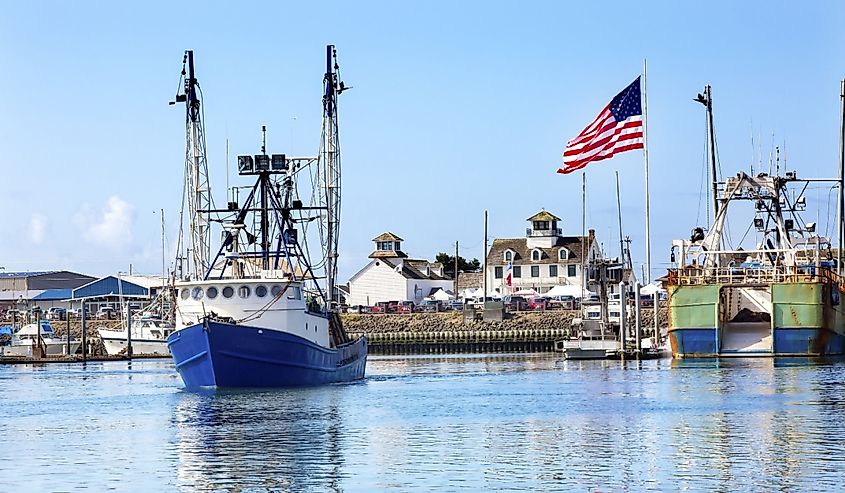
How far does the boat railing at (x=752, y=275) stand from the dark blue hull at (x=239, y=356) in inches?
775

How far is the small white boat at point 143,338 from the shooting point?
292ft

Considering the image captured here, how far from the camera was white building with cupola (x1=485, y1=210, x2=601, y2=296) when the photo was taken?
120 meters

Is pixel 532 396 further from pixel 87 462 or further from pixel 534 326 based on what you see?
pixel 534 326

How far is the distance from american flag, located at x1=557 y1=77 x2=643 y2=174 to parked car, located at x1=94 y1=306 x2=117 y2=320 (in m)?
69.2

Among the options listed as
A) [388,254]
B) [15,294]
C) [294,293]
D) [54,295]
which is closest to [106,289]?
[54,295]

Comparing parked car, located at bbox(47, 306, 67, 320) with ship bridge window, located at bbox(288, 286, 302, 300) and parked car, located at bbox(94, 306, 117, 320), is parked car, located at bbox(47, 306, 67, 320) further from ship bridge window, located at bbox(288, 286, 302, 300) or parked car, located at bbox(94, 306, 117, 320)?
ship bridge window, located at bbox(288, 286, 302, 300)

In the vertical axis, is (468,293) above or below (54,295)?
below

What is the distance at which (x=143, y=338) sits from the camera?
296ft

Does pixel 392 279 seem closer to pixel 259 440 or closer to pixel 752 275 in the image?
pixel 752 275

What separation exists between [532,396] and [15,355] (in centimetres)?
5232

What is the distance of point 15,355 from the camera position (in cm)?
9056

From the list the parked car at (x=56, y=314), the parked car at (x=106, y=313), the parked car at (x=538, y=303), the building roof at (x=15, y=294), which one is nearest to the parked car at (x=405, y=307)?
the parked car at (x=538, y=303)

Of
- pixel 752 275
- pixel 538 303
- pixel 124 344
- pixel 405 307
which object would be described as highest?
pixel 752 275

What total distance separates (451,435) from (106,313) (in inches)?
3549
